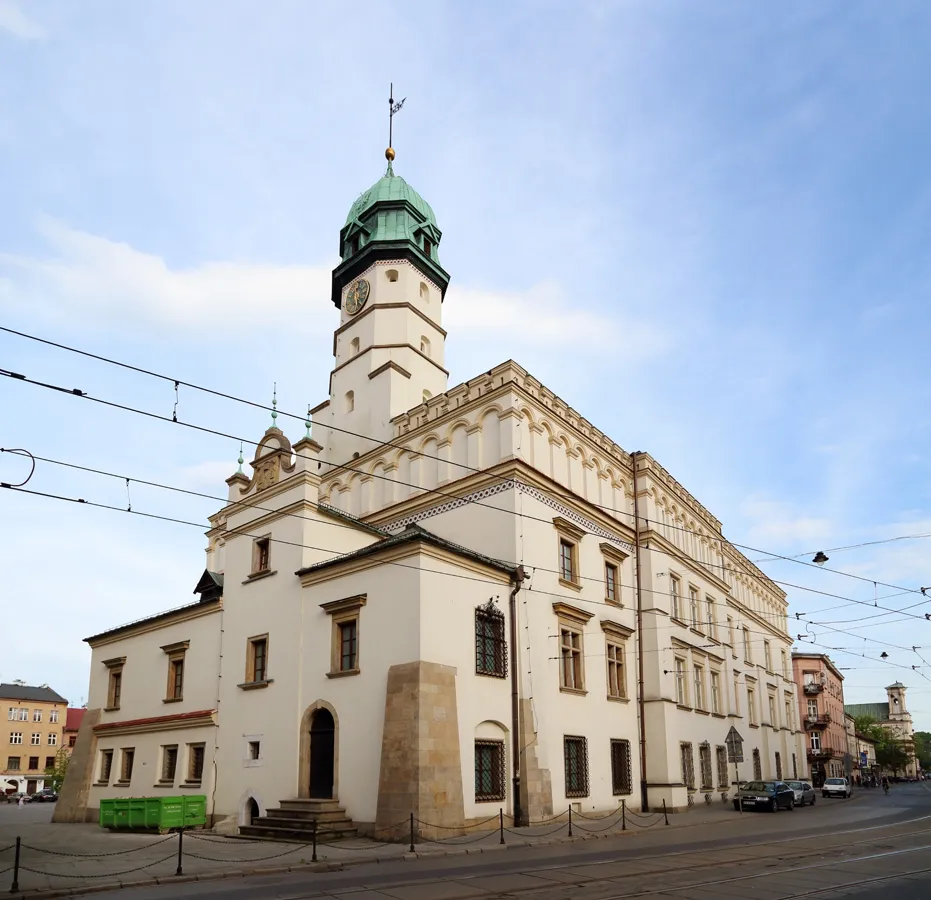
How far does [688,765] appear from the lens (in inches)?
1300

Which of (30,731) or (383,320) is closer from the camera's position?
(383,320)

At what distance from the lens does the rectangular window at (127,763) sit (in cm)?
3080

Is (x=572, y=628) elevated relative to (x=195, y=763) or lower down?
elevated

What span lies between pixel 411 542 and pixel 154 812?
37.7 ft

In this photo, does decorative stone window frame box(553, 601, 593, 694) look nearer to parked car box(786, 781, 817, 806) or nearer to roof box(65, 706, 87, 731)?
parked car box(786, 781, 817, 806)

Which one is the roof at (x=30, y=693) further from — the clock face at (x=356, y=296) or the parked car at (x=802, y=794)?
the parked car at (x=802, y=794)

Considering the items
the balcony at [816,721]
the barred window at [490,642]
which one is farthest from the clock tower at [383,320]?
the balcony at [816,721]

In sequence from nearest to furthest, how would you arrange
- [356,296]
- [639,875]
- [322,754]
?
[639,875] → [322,754] → [356,296]

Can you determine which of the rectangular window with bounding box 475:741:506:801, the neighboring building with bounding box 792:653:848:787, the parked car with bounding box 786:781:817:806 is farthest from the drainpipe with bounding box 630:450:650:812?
the neighboring building with bounding box 792:653:848:787

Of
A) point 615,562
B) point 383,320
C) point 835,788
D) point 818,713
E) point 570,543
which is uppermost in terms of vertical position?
point 383,320

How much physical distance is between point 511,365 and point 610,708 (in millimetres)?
12661

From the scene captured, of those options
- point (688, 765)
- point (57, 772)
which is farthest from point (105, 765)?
point (57, 772)

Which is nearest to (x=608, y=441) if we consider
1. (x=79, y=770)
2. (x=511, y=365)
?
(x=511, y=365)

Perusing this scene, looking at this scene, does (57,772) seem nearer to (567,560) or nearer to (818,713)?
(567,560)
